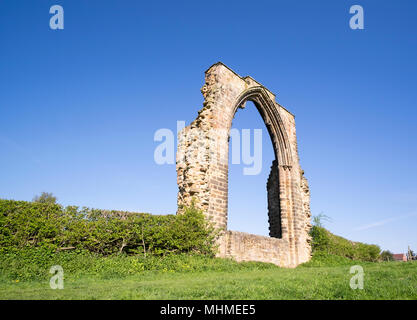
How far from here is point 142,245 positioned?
8586 mm

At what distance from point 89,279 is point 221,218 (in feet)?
16.5

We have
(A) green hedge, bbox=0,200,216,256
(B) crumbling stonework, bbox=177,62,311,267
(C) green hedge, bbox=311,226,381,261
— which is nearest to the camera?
(A) green hedge, bbox=0,200,216,256

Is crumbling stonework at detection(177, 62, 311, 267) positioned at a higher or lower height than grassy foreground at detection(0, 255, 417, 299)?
higher

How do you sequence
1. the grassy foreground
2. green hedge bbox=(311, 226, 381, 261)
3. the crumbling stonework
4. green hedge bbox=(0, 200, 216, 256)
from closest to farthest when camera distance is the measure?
the grassy foreground < green hedge bbox=(0, 200, 216, 256) < the crumbling stonework < green hedge bbox=(311, 226, 381, 261)

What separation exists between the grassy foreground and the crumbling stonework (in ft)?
4.66

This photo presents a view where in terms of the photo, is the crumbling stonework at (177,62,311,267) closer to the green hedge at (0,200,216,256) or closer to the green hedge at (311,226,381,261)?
the green hedge at (0,200,216,256)

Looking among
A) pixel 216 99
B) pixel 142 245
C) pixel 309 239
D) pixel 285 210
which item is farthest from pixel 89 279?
pixel 309 239

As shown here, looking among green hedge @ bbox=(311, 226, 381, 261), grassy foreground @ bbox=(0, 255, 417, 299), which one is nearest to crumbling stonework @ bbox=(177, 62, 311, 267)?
green hedge @ bbox=(311, 226, 381, 261)

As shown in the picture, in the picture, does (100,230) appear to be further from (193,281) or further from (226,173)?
(226,173)

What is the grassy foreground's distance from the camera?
3.81 m

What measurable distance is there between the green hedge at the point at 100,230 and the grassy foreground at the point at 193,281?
0.45 m

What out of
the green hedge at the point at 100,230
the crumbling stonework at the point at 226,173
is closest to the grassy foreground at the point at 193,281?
the green hedge at the point at 100,230

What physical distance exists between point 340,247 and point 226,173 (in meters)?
10.1
